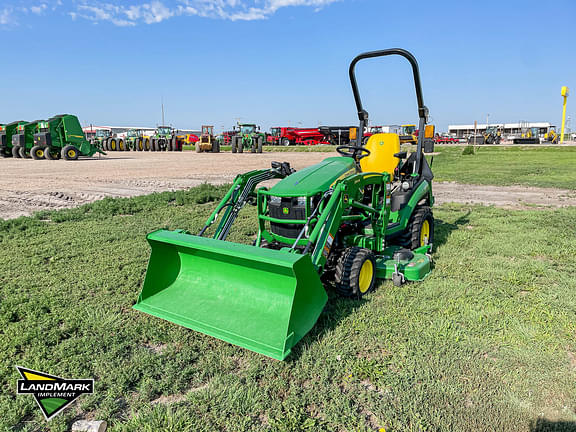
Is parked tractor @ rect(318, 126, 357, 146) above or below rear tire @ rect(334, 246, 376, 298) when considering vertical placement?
above

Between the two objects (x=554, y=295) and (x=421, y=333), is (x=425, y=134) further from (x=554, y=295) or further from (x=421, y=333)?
(x=421, y=333)

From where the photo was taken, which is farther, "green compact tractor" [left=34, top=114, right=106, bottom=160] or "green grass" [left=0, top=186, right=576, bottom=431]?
"green compact tractor" [left=34, top=114, right=106, bottom=160]

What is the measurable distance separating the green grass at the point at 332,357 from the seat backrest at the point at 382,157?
1.44m

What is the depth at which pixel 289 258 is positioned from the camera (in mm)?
2982

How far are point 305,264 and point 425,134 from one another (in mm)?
3388

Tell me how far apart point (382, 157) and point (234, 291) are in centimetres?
304

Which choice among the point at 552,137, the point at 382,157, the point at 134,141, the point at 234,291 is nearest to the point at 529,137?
the point at 552,137

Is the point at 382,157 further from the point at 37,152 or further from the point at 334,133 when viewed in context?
the point at 334,133

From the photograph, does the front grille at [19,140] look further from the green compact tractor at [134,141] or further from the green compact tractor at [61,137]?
the green compact tractor at [134,141]

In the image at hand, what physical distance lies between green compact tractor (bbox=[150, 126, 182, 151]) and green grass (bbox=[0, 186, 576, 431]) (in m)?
33.5

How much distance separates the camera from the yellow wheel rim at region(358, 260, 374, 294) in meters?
3.81

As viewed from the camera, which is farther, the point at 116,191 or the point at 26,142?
the point at 26,142

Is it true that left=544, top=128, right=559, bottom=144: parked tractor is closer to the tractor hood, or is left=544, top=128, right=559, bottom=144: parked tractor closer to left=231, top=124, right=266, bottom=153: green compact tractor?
left=231, top=124, right=266, bottom=153: green compact tractor

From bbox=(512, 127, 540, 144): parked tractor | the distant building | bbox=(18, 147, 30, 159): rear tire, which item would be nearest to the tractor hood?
bbox=(18, 147, 30, 159): rear tire
